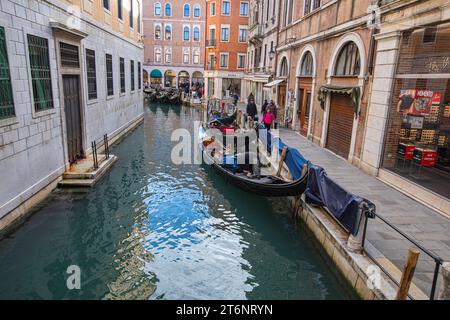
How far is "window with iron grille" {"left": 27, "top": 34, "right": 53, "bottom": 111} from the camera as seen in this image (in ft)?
23.6

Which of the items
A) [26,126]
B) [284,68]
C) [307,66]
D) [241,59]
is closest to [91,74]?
[26,126]

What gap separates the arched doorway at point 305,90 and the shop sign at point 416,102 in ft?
19.2

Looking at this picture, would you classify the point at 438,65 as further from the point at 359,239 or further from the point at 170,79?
the point at 170,79

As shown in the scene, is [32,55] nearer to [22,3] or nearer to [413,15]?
[22,3]

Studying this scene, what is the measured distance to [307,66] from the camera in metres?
14.3

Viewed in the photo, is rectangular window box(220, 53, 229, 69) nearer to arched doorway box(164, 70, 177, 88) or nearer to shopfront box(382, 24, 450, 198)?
arched doorway box(164, 70, 177, 88)

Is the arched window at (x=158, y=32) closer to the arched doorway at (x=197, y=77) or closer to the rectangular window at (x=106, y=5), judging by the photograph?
the arched doorway at (x=197, y=77)

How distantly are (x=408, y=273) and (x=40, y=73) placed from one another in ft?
26.5

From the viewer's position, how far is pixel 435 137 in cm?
738

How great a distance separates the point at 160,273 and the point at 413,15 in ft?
23.7

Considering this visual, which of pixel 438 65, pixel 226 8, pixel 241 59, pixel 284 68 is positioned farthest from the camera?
pixel 241 59

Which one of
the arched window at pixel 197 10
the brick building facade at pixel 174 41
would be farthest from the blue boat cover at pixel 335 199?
the arched window at pixel 197 10

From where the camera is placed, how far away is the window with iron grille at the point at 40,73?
7199 millimetres
